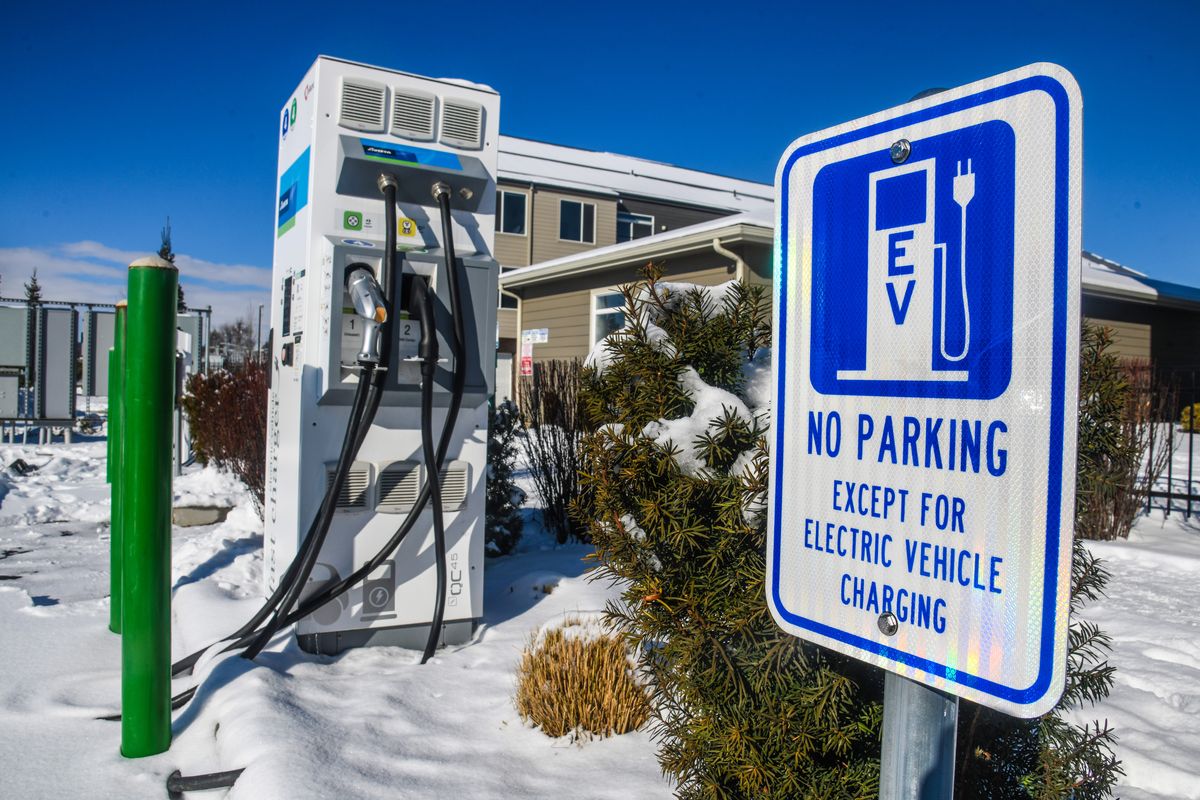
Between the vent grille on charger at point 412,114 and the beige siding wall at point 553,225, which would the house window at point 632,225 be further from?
the vent grille on charger at point 412,114

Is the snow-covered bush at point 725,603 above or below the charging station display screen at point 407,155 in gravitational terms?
below

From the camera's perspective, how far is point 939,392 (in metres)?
1.07

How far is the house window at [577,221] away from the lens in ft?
76.5

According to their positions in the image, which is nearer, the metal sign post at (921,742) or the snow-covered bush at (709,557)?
the metal sign post at (921,742)

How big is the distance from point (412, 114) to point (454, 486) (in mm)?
1822

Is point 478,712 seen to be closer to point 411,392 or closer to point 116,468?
point 411,392

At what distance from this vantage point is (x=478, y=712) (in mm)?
3340

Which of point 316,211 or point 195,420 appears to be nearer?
point 316,211

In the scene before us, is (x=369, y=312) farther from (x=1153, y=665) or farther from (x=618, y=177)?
(x=618, y=177)

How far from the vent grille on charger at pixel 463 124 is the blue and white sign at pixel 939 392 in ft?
10.7

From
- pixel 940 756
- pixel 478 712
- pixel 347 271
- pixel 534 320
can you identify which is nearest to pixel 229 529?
pixel 347 271

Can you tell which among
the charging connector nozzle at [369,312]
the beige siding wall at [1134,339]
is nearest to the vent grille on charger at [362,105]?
the charging connector nozzle at [369,312]

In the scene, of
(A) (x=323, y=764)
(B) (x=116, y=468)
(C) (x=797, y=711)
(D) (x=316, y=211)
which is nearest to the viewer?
(C) (x=797, y=711)

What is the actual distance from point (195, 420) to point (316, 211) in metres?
7.73
